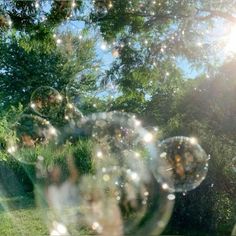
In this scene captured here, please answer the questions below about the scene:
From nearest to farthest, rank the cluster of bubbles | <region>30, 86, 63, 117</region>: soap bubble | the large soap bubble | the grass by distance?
1. the cluster of bubbles
2. the grass
3. the large soap bubble
4. <region>30, 86, 63, 117</region>: soap bubble

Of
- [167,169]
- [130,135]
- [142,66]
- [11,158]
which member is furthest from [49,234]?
[11,158]

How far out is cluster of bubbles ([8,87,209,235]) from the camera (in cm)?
1097

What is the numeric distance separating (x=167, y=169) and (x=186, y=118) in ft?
25.1

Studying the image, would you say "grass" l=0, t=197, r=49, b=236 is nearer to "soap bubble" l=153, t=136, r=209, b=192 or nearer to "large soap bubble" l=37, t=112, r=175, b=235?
"large soap bubble" l=37, t=112, r=175, b=235

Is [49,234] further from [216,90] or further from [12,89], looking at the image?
[12,89]

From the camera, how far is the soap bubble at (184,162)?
10.7 meters

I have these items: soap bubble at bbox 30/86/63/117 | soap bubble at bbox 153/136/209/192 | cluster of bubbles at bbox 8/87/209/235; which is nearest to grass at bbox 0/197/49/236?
cluster of bubbles at bbox 8/87/209/235

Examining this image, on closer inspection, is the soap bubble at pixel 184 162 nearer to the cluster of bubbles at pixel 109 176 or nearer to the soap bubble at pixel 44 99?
the cluster of bubbles at pixel 109 176

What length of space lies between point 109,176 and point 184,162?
6.59 meters

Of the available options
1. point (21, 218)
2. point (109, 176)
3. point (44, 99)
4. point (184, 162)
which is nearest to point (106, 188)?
point (109, 176)

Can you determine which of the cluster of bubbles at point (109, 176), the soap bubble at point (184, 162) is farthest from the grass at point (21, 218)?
the soap bubble at point (184, 162)

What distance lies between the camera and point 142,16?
13.4 m

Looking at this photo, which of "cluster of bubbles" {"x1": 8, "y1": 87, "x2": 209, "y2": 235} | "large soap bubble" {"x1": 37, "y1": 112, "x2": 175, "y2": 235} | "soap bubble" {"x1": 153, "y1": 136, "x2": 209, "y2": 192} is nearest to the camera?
"soap bubble" {"x1": 153, "y1": 136, "x2": 209, "y2": 192}

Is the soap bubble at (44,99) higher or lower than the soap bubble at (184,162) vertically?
higher
